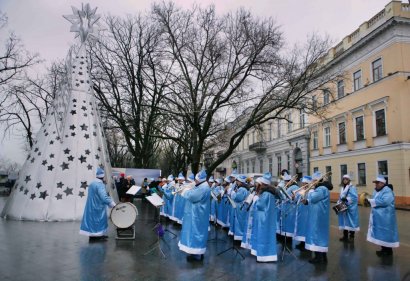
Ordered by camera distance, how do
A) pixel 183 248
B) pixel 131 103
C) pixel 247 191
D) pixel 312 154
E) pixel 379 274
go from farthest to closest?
pixel 312 154
pixel 131 103
pixel 247 191
pixel 183 248
pixel 379 274

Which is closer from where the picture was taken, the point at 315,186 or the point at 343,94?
the point at 315,186

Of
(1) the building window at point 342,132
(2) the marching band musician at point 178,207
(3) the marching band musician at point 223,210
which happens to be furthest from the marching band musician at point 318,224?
(1) the building window at point 342,132

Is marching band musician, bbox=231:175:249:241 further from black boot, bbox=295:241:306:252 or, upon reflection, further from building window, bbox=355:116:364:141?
building window, bbox=355:116:364:141

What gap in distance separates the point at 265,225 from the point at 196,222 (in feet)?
4.78

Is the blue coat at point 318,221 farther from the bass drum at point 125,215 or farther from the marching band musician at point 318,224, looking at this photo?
the bass drum at point 125,215

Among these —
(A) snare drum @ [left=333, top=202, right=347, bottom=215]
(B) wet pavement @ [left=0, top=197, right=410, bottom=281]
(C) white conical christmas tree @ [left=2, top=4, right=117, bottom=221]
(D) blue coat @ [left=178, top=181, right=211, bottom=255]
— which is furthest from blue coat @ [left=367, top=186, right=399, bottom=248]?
(C) white conical christmas tree @ [left=2, top=4, right=117, bottom=221]

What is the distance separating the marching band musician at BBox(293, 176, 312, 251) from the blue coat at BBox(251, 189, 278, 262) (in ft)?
6.88

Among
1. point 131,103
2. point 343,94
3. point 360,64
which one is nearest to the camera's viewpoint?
point 131,103

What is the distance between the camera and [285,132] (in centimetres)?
4334

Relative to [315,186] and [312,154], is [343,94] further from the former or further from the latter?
[315,186]

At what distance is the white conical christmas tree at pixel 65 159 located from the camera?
1302 cm

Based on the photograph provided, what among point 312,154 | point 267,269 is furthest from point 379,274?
point 312,154

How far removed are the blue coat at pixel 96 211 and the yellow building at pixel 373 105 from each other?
14476mm

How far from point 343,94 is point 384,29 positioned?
23.0 ft
